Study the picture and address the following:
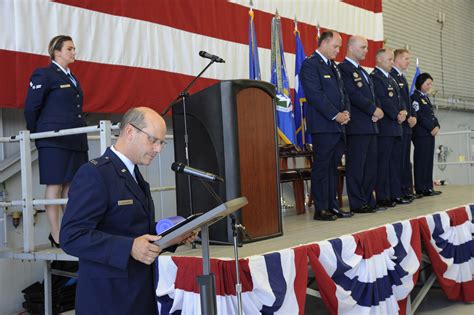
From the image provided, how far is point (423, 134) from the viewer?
17.8 feet

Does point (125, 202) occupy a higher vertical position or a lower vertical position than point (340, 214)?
higher

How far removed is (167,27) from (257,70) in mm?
907

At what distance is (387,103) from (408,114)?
528 mm

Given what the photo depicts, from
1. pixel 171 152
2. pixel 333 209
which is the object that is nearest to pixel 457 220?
pixel 333 209

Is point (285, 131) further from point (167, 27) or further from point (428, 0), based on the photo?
point (428, 0)

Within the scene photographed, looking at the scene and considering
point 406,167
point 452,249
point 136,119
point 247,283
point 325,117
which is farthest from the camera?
point 406,167

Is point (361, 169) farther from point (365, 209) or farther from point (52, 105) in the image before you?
point (52, 105)

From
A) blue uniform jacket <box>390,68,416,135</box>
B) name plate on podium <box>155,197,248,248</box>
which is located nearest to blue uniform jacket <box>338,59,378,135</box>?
blue uniform jacket <box>390,68,416,135</box>

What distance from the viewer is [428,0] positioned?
33.7 ft

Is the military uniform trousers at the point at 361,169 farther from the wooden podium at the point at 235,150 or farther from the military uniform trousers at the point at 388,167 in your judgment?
the wooden podium at the point at 235,150

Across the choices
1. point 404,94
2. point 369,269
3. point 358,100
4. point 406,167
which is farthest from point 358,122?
point 369,269

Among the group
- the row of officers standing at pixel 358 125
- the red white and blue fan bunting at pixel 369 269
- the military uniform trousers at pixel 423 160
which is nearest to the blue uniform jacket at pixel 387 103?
the row of officers standing at pixel 358 125

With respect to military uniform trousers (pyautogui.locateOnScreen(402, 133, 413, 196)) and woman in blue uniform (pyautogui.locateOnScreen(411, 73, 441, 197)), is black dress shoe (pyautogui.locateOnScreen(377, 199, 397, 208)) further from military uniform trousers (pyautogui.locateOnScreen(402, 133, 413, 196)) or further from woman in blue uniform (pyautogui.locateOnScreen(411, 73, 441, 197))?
woman in blue uniform (pyautogui.locateOnScreen(411, 73, 441, 197))

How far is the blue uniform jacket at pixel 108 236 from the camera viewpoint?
1.49 meters
